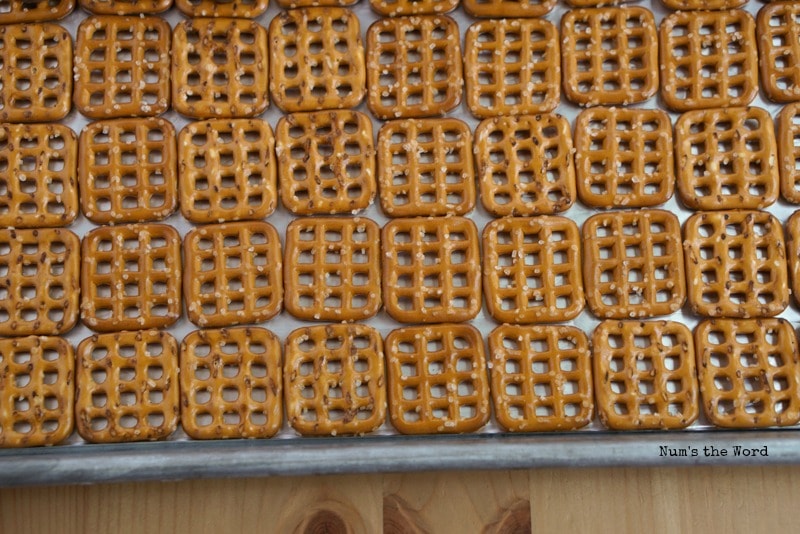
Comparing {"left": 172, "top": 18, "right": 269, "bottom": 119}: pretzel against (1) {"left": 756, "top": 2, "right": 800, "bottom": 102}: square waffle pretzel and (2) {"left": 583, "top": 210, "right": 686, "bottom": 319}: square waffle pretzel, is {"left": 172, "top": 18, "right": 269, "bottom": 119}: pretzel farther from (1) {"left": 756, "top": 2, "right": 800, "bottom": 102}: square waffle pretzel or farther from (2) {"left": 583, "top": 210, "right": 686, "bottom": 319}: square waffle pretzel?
(1) {"left": 756, "top": 2, "right": 800, "bottom": 102}: square waffle pretzel

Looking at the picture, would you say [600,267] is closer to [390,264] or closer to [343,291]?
[390,264]

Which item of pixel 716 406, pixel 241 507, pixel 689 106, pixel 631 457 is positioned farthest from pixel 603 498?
pixel 689 106

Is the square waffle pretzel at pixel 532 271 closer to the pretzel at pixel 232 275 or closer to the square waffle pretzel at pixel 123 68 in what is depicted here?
the pretzel at pixel 232 275

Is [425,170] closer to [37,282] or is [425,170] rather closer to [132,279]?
[132,279]

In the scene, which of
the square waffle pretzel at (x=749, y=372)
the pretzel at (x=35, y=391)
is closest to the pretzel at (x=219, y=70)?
the pretzel at (x=35, y=391)

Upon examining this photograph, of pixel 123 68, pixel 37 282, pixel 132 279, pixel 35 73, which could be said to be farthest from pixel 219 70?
pixel 37 282
